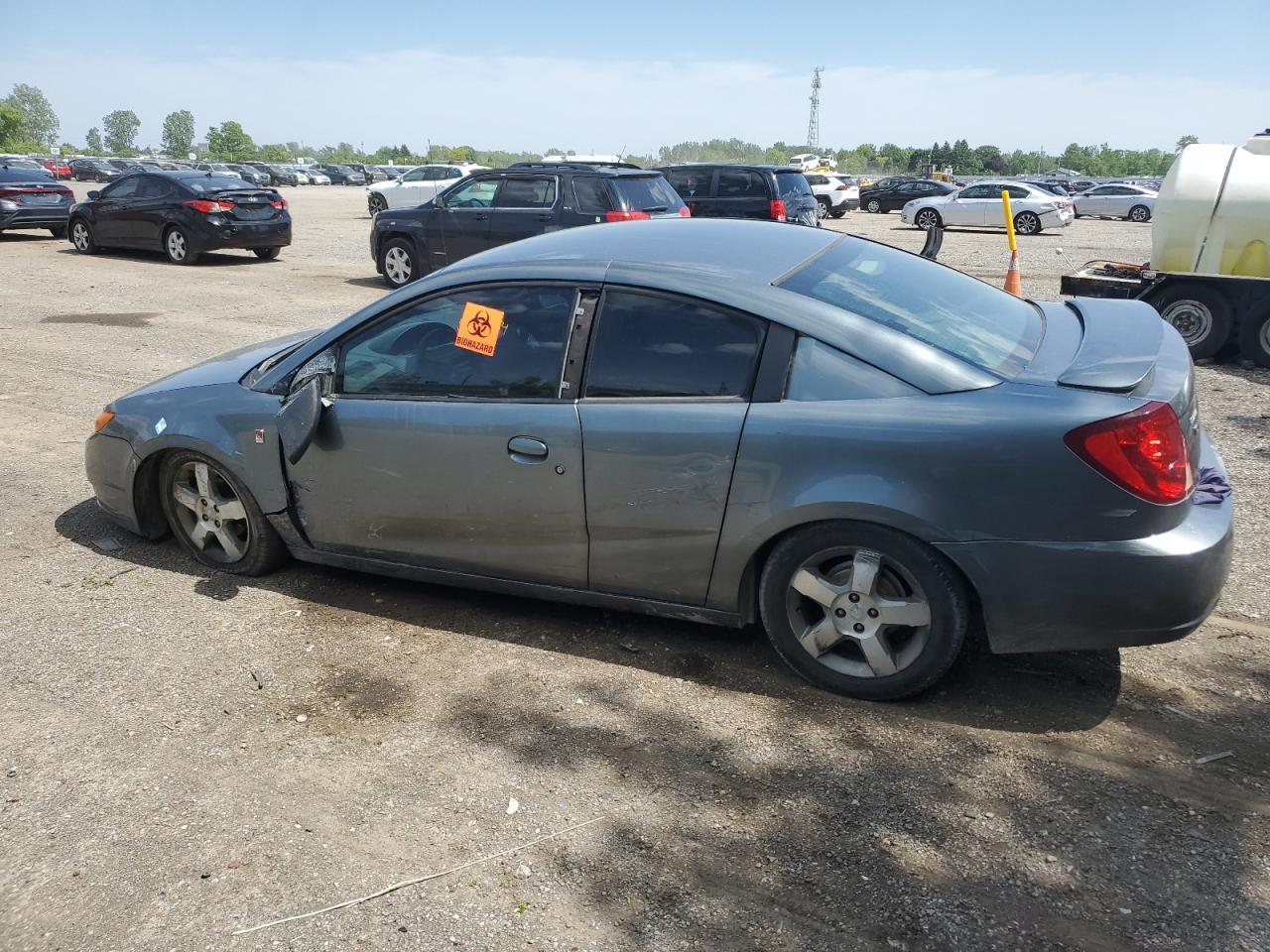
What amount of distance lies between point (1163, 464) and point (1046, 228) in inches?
1110

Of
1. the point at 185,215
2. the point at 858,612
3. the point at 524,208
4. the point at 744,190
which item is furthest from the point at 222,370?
the point at 744,190

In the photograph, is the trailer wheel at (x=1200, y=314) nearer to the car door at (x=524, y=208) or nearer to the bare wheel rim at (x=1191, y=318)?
the bare wheel rim at (x=1191, y=318)

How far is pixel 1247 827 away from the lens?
2.91 meters

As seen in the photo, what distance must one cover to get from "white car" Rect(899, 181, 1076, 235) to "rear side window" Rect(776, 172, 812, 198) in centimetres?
908

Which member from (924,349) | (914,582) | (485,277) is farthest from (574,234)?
(914,582)

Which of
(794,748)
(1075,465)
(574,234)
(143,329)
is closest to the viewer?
(1075,465)

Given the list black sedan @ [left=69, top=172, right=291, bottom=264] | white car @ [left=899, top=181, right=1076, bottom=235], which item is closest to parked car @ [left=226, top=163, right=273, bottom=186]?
white car @ [left=899, top=181, right=1076, bottom=235]

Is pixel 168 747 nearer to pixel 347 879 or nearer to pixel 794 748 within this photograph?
pixel 347 879

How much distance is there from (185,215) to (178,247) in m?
0.59

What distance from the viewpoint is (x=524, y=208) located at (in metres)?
13.2

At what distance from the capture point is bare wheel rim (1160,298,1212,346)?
9.21 m

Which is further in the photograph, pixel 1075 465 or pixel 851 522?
pixel 851 522

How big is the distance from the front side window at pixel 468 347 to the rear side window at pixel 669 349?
0.60 feet

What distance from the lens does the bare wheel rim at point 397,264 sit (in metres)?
14.1
